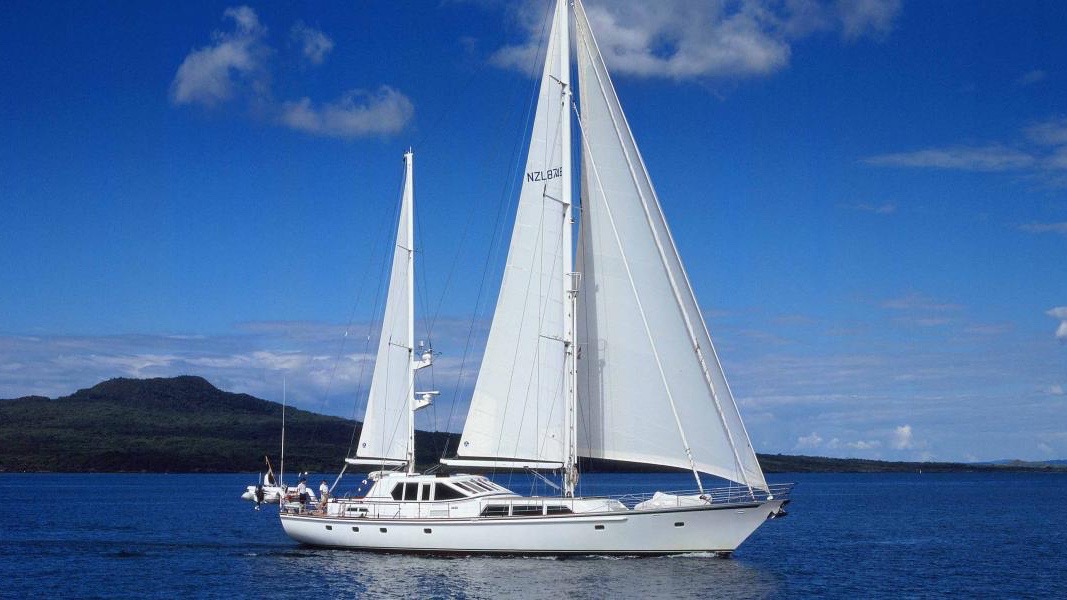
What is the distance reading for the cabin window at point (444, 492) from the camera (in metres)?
39.7

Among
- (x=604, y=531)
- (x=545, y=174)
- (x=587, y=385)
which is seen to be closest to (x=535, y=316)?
(x=587, y=385)

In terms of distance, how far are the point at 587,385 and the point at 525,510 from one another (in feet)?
16.0

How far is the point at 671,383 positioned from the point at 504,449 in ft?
21.4

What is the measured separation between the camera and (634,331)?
39.3 metres

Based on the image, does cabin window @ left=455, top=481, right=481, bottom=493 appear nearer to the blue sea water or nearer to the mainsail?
the mainsail

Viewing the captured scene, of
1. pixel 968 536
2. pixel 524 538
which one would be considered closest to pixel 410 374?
pixel 524 538

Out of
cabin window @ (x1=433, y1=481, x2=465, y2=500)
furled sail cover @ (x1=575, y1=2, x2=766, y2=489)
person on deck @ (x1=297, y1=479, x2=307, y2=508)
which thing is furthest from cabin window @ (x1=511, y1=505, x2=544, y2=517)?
person on deck @ (x1=297, y1=479, x2=307, y2=508)

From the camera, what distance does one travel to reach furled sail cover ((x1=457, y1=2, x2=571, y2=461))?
39094 millimetres

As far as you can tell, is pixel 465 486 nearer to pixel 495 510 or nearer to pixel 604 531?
pixel 495 510

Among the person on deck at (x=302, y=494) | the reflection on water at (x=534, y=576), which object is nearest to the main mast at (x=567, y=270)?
the reflection on water at (x=534, y=576)

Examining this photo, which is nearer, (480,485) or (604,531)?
(604,531)

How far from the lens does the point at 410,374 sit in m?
43.7

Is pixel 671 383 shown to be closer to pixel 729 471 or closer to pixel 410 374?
pixel 729 471

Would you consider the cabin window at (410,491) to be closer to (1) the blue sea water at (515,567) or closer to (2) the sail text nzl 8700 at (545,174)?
(1) the blue sea water at (515,567)
